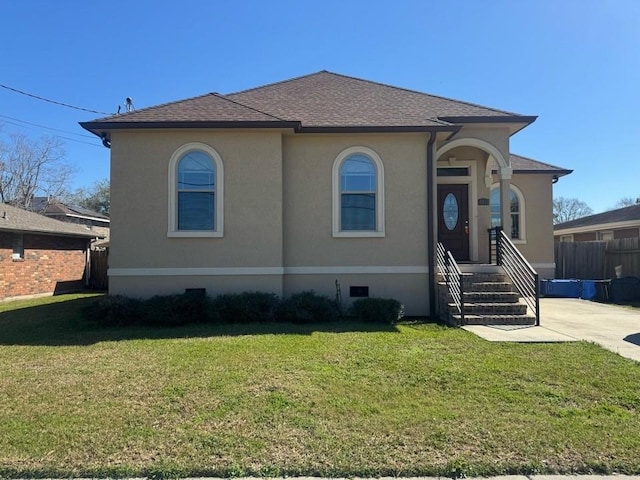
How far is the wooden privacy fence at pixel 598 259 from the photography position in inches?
599

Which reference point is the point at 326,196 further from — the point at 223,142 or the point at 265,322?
the point at 265,322

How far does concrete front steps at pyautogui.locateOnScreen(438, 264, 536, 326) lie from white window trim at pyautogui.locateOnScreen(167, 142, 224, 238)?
5420mm

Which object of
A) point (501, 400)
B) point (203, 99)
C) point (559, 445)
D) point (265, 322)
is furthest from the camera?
point (203, 99)

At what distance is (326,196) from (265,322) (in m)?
3.34

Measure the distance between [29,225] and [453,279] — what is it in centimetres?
1507

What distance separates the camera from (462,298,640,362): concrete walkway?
23.2 ft

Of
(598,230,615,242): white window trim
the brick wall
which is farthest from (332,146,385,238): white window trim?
(598,230,615,242): white window trim

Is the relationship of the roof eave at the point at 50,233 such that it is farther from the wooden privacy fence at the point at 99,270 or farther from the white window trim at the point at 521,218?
the white window trim at the point at 521,218

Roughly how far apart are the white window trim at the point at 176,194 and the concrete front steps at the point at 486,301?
17.8 ft

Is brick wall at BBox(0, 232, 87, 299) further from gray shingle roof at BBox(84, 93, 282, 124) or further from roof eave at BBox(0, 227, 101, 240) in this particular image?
gray shingle roof at BBox(84, 93, 282, 124)

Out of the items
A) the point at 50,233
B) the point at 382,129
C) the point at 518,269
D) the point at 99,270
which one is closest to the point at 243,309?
the point at 382,129

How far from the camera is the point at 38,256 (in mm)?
15695

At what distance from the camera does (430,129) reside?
378 inches

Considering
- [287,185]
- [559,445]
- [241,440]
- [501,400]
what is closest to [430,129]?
[287,185]
